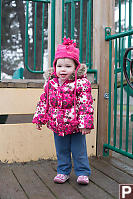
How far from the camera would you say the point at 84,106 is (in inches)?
88.9

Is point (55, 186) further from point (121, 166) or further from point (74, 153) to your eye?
point (121, 166)

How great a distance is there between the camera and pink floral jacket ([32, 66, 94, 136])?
2.26m

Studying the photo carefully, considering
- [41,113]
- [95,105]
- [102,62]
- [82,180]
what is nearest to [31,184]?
[82,180]

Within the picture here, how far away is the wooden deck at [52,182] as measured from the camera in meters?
2.12

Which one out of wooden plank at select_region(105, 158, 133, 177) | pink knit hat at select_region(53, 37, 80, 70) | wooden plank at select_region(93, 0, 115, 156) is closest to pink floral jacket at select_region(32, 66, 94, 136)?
pink knit hat at select_region(53, 37, 80, 70)

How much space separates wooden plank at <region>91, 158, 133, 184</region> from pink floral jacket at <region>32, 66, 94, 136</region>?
0.58 metres

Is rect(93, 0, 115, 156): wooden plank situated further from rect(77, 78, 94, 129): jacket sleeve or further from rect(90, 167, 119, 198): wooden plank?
rect(77, 78, 94, 129): jacket sleeve

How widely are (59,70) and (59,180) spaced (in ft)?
2.87

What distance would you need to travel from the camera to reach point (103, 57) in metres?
3.19

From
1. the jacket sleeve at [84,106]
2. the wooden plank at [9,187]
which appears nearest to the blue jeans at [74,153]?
the jacket sleeve at [84,106]

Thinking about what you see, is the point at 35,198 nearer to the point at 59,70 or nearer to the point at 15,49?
the point at 59,70

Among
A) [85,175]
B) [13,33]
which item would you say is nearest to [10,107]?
[85,175]

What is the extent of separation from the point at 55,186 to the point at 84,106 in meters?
0.66

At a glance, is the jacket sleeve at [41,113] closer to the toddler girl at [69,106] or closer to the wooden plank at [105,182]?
the toddler girl at [69,106]
